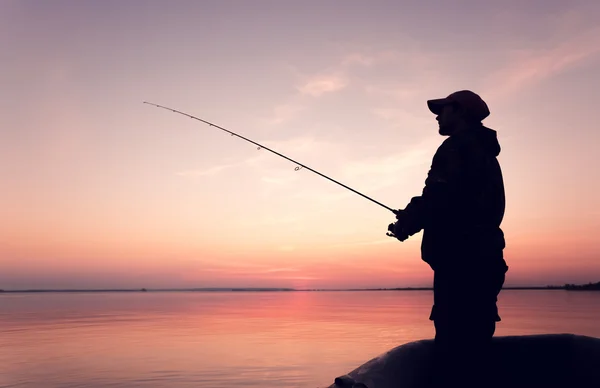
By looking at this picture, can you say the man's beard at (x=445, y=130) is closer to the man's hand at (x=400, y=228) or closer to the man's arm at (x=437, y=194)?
the man's arm at (x=437, y=194)

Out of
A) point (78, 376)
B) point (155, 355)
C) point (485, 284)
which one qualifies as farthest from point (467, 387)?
point (155, 355)

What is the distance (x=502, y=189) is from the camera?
18.8 feet

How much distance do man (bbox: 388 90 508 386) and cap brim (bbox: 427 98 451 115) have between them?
0.42 m

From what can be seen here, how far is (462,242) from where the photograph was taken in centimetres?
544

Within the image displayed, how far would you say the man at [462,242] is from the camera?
5.44 m

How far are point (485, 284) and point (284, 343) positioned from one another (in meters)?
31.1

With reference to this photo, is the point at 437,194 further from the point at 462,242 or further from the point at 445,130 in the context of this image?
the point at 445,130

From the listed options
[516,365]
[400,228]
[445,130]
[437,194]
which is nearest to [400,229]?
[400,228]

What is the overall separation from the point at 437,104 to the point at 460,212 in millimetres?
1230

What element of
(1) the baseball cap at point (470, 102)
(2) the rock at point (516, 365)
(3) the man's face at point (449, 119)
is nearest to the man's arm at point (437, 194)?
(3) the man's face at point (449, 119)

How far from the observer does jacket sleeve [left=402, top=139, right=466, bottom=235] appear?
5.44 meters

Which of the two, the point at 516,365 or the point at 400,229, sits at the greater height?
the point at 400,229

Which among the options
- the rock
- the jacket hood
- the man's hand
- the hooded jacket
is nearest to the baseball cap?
the jacket hood

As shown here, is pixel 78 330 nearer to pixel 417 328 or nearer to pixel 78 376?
pixel 78 376
